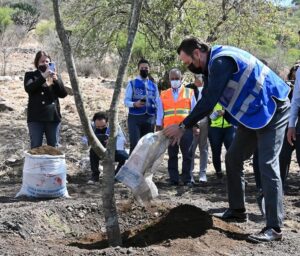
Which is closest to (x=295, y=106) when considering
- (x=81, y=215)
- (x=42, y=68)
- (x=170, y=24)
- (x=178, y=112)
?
(x=178, y=112)

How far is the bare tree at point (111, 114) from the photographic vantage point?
14.6 feet

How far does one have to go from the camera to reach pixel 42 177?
677cm

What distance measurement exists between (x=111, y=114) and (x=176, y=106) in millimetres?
3505

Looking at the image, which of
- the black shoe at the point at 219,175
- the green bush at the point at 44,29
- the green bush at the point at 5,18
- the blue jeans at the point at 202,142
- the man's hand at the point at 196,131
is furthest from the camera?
the green bush at the point at 44,29

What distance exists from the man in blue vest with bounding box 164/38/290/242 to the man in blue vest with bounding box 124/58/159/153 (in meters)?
3.51

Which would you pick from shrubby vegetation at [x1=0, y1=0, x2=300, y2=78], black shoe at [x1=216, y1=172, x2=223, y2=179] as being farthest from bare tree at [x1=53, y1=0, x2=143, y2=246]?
shrubby vegetation at [x1=0, y1=0, x2=300, y2=78]

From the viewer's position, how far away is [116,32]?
12930 millimetres

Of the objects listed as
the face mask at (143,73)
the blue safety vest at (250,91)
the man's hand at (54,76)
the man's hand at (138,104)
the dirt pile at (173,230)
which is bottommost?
the dirt pile at (173,230)

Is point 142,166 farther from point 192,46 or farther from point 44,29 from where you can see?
point 44,29

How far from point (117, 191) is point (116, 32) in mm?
6123

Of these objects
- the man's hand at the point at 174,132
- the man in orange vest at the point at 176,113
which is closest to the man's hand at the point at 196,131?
the man in orange vest at the point at 176,113

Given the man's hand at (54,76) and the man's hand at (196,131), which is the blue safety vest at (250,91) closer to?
the man's hand at (54,76)

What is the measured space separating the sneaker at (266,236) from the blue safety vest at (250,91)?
0.87 m

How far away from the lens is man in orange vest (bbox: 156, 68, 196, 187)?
8117 mm
